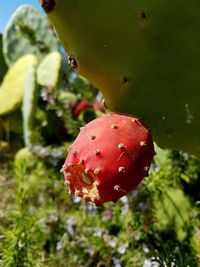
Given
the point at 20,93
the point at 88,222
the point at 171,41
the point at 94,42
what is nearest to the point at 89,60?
the point at 94,42

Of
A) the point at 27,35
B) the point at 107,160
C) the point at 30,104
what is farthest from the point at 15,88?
the point at 107,160

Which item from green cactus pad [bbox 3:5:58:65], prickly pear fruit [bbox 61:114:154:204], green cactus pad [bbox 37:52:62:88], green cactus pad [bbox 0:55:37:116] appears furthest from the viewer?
green cactus pad [bbox 3:5:58:65]

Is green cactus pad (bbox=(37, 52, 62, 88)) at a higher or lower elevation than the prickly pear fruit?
lower

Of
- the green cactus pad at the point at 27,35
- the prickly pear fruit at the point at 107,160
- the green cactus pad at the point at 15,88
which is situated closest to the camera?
the prickly pear fruit at the point at 107,160

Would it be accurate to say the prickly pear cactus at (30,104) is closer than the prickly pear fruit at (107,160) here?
No

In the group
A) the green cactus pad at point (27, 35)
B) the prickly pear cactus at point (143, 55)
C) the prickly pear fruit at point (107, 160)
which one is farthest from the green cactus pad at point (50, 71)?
the prickly pear fruit at point (107, 160)

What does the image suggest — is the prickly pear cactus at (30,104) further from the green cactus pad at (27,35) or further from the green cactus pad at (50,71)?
the green cactus pad at (27,35)

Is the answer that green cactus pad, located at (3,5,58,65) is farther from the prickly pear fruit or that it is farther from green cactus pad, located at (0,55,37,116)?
the prickly pear fruit

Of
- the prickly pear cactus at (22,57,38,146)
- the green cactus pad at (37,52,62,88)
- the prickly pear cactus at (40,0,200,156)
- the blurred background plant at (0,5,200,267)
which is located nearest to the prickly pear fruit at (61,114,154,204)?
the prickly pear cactus at (40,0,200,156)
